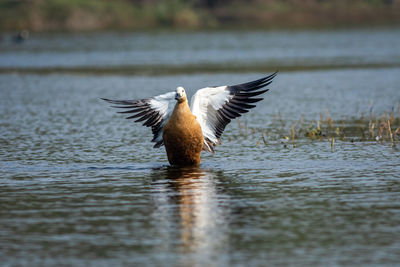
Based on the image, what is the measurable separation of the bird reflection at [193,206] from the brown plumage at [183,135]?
0.82ft

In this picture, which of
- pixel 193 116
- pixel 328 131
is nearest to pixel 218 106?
pixel 193 116

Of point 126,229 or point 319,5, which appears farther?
point 319,5

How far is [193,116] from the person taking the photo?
14.6 meters

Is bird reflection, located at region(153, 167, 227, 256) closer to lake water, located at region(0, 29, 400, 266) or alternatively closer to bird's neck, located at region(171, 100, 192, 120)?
lake water, located at region(0, 29, 400, 266)

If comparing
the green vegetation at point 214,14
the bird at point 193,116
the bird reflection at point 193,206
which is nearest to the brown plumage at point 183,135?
the bird at point 193,116

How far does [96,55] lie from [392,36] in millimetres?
26913

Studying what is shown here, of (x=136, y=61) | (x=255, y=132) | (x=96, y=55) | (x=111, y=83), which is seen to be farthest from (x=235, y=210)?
(x=96, y=55)

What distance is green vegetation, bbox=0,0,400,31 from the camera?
95688 millimetres

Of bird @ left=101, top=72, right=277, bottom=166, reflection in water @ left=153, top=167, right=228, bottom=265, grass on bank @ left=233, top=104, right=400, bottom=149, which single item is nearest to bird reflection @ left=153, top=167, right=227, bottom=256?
reflection in water @ left=153, top=167, right=228, bottom=265

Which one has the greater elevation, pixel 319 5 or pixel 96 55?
pixel 319 5

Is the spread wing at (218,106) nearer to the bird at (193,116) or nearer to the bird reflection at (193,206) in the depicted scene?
the bird at (193,116)

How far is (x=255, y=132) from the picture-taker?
770 inches

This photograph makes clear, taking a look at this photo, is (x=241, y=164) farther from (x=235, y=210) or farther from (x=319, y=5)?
(x=319, y=5)

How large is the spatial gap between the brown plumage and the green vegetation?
269ft
